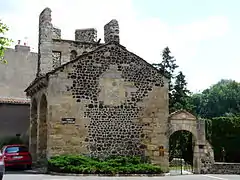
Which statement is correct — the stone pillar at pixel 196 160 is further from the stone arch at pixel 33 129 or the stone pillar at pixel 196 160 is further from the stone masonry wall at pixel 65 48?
the stone masonry wall at pixel 65 48

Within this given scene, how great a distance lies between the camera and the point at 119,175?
69.9 ft

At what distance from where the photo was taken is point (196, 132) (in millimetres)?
25422

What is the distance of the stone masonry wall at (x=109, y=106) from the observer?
2270 cm

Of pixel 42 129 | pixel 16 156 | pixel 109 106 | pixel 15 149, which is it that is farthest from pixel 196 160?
pixel 15 149

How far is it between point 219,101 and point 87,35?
49.2 m

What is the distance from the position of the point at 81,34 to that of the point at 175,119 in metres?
12.1

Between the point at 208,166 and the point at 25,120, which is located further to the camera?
the point at 25,120

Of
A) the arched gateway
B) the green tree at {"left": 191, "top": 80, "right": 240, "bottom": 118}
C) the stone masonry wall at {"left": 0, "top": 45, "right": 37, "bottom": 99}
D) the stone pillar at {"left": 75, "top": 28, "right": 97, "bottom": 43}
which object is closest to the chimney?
the stone masonry wall at {"left": 0, "top": 45, "right": 37, "bottom": 99}

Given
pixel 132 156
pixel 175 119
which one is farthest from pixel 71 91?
pixel 175 119

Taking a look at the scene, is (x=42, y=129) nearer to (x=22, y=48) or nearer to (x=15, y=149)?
(x=15, y=149)

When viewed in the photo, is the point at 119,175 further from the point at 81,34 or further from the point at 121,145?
the point at 81,34

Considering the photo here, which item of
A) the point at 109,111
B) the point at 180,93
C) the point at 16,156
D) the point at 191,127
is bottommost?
the point at 16,156

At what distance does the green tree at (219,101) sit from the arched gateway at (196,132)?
157 feet

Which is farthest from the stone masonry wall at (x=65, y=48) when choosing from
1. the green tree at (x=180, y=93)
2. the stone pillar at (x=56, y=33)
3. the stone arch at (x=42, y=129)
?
the green tree at (x=180, y=93)
